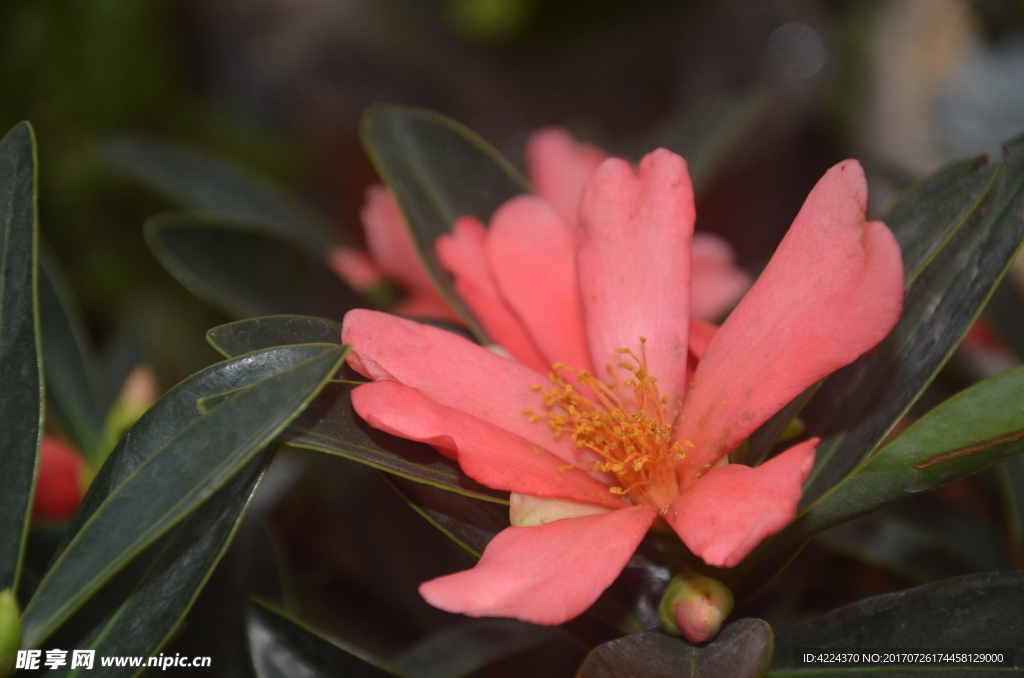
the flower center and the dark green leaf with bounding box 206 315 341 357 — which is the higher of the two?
the dark green leaf with bounding box 206 315 341 357

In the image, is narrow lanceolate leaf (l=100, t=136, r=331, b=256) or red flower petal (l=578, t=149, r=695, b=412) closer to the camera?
red flower petal (l=578, t=149, r=695, b=412)

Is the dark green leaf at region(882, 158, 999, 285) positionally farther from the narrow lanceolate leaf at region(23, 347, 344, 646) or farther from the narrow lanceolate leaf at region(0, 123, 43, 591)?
the narrow lanceolate leaf at region(0, 123, 43, 591)

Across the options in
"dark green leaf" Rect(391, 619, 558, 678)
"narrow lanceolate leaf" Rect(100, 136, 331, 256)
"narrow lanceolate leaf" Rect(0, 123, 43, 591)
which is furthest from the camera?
"narrow lanceolate leaf" Rect(100, 136, 331, 256)

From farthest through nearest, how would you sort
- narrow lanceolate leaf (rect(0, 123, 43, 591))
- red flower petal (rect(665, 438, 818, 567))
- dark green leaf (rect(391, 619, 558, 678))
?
dark green leaf (rect(391, 619, 558, 678)), narrow lanceolate leaf (rect(0, 123, 43, 591)), red flower petal (rect(665, 438, 818, 567))

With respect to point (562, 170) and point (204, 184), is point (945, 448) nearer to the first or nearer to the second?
point (562, 170)

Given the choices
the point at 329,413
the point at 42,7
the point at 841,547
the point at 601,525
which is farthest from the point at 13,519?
the point at 42,7

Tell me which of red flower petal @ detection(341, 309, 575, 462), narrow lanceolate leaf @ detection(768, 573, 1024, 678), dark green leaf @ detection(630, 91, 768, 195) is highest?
dark green leaf @ detection(630, 91, 768, 195)

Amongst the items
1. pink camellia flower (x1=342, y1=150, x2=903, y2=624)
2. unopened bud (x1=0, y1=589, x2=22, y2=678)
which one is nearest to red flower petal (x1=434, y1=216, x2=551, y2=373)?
pink camellia flower (x1=342, y1=150, x2=903, y2=624)

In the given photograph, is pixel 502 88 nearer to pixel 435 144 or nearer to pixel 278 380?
pixel 435 144

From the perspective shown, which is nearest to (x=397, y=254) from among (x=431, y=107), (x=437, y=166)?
(x=437, y=166)
